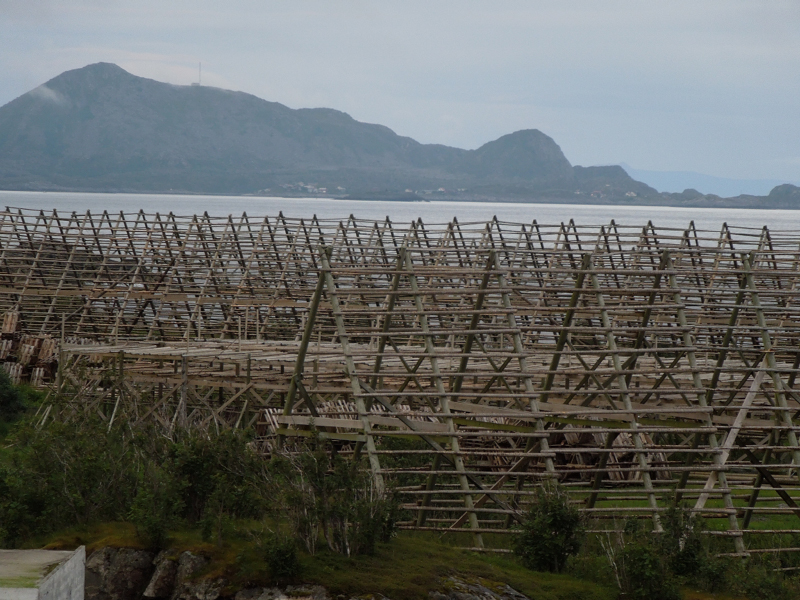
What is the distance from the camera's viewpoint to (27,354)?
77.8ft

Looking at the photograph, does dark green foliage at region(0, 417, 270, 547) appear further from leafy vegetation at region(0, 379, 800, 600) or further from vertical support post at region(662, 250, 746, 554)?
vertical support post at region(662, 250, 746, 554)

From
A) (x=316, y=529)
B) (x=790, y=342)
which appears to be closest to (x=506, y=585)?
(x=316, y=529)

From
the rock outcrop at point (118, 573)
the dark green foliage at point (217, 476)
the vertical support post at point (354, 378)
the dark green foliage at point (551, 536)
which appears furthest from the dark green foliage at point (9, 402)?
the dark green foliage at point (551, 536)

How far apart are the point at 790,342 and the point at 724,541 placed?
12.3 metres

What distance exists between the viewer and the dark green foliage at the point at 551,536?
380 inches

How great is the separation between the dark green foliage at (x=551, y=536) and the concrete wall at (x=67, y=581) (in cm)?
398

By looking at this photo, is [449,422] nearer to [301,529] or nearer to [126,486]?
[301,529]

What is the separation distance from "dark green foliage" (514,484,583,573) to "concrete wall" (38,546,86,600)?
13.0ft

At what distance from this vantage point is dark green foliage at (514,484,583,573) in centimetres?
965

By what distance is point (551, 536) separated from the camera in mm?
9648

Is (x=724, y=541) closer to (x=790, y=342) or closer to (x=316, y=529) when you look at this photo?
(x=316, y=529)

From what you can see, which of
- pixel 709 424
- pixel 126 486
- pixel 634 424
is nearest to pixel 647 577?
pixel 634 424

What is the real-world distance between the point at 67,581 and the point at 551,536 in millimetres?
4282

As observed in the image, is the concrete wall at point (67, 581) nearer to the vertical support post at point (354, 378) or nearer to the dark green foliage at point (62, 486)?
the dark green foliage at point (62, 486)
